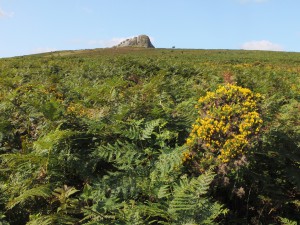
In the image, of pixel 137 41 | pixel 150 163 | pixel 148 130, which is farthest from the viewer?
pixel 137 41

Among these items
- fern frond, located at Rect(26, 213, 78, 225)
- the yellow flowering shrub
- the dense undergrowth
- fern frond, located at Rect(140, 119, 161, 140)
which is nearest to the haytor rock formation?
the dense undergrowth

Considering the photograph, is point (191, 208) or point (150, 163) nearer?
point (191, 208)

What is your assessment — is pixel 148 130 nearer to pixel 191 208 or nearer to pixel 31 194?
pixel 191 208

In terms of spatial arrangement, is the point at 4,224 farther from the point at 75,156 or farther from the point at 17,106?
the point at 17,106

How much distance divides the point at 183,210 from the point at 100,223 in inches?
30.1

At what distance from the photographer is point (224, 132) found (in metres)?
4.23

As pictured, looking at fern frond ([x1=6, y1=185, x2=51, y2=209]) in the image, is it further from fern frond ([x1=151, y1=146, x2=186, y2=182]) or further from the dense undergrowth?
fern frond ([x1=151, y1=146, x2=186, y2=182])

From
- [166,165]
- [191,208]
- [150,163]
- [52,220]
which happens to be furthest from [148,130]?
[52,220]

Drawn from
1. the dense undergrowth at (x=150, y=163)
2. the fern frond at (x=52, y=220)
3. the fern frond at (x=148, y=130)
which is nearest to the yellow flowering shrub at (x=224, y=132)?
the dense undergrowth at (x=150, y=163)

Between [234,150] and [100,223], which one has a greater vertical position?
[234,150]

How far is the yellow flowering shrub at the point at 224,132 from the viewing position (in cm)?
407

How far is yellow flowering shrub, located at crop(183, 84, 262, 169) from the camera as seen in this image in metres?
4.07

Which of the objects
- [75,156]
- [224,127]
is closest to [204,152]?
[224,127]

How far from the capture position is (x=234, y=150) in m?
4.04
